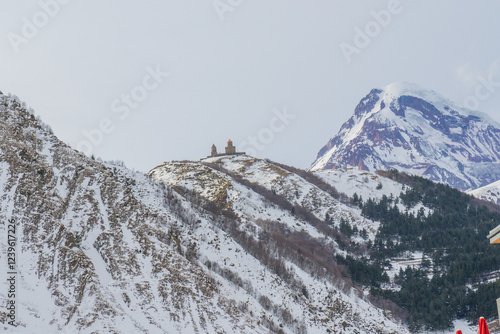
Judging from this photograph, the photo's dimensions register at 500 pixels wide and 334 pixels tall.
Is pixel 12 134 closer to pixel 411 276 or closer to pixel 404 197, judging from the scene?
pixel 411 276

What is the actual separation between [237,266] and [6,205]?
3553 cm

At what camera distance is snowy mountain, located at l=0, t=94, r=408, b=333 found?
47.1 meters

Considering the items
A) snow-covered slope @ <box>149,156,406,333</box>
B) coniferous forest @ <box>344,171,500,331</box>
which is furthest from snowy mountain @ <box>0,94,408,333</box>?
coniferous forest @ <box>344,171,500,331</box>

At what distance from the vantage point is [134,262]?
5766 centimetres

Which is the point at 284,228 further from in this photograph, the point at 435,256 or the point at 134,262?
the point at 134,262

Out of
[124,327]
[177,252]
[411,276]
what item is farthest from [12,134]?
[411,276]

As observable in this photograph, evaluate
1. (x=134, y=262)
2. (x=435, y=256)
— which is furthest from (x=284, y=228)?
(x=134, y=262)

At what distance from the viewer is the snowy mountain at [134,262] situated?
4709 cm

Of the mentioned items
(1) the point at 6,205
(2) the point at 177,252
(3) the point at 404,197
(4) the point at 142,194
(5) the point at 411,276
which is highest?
(3) the point at 404,197

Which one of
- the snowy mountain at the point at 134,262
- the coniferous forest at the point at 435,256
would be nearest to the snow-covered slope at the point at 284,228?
the snowy mountain at the point at 134,262

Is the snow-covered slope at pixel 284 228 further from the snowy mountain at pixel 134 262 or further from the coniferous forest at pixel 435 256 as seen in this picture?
the coniferous forest at pixel 435 256

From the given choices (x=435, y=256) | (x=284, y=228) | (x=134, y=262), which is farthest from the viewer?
(x=435, y=256)

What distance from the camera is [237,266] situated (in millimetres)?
74812

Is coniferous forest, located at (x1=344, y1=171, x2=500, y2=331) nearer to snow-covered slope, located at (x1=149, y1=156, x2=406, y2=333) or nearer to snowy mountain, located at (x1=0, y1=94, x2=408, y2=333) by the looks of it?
snow-covered slope, located at (x1=149, y1=156, x2=406, y2=333)
